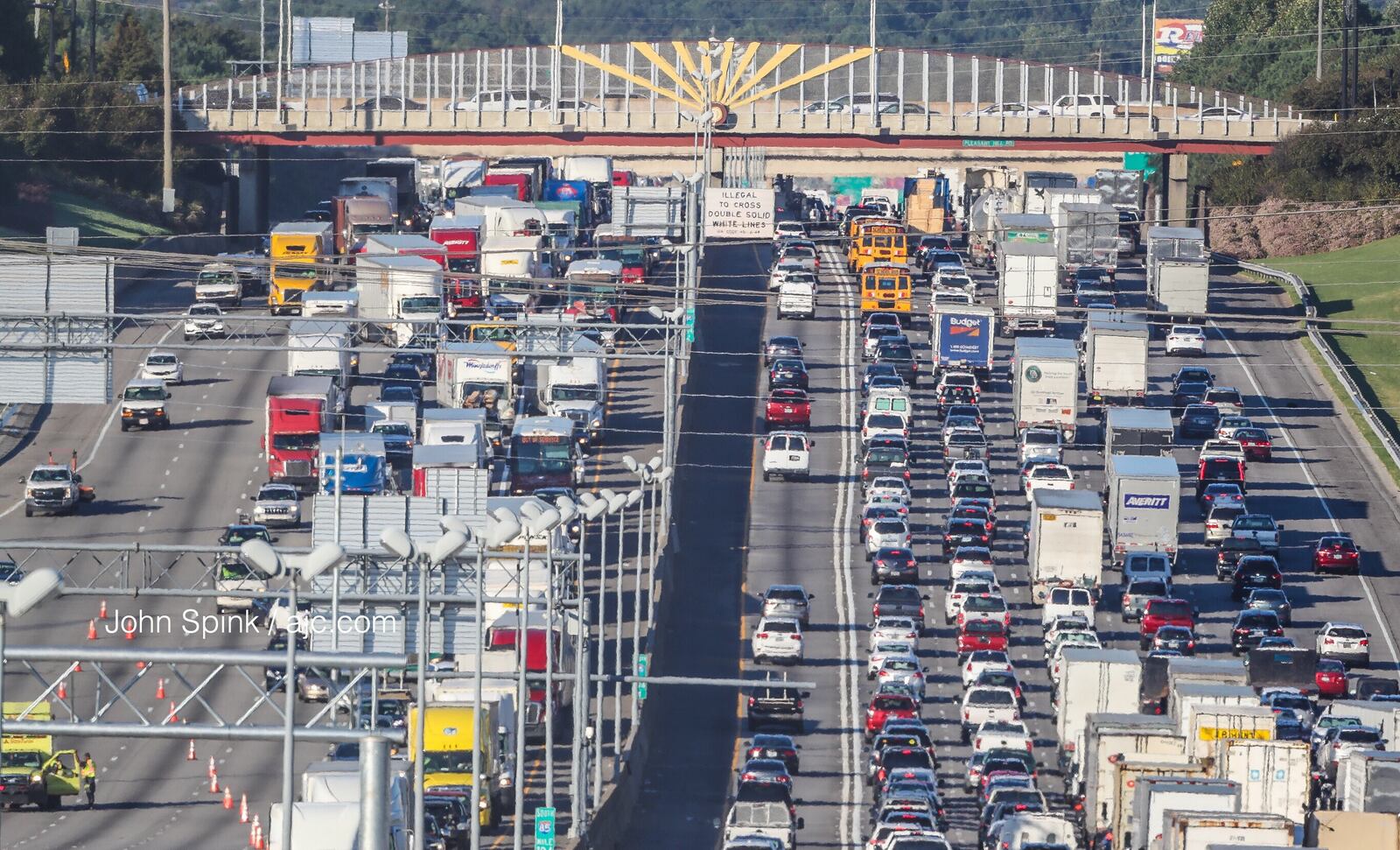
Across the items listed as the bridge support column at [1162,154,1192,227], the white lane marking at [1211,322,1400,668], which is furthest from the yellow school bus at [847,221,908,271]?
the bridge support column at [1162,154,1192,227]

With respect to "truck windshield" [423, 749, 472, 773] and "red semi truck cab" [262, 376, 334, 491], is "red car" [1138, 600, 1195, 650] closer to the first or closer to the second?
"truck windshield" [423, 749, 472, 773]

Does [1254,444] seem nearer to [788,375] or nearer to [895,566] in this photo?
[788,375]

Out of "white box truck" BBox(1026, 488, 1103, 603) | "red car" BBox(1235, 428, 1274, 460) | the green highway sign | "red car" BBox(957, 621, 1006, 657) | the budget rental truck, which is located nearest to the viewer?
the green highway sign

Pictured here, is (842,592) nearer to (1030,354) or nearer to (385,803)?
(1030,354)

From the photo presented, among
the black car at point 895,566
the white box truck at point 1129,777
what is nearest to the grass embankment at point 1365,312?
the black car at point 895,566

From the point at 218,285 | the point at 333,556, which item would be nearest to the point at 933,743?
the point at 333,556

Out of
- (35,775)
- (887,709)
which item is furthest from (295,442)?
(35,775)
